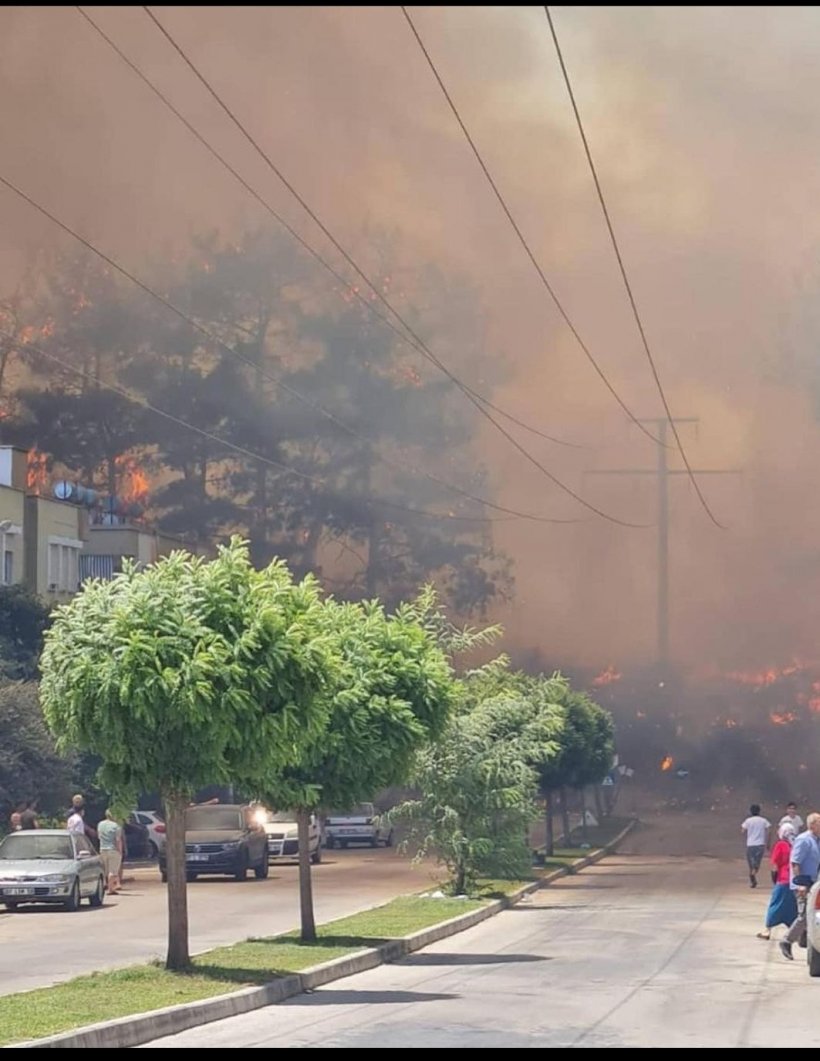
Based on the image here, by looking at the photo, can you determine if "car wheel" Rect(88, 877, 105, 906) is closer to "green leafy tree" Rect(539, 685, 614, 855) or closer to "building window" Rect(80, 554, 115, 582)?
"green leafy tree" Rect(539, 685, 614, 855)

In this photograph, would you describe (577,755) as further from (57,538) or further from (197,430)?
(197,430)

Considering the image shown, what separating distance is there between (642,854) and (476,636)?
2763 centimetres

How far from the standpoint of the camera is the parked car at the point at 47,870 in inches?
1336

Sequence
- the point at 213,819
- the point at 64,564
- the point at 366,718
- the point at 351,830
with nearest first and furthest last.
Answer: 1. the point at 366,718
2. the point at 213,819
3. the point at 351,830
4. the point at 64,564

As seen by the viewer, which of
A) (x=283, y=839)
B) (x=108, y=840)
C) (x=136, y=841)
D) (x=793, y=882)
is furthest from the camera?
(x=136, y=841)

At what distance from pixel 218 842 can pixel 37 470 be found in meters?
41.7

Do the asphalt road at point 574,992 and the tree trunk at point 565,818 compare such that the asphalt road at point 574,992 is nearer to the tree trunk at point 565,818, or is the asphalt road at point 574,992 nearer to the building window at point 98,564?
the tree trunk at point 565,818

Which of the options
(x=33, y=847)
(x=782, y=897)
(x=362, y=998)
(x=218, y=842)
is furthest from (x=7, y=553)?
(x=362, y=998)

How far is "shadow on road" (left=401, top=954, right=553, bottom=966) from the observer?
2342 cm

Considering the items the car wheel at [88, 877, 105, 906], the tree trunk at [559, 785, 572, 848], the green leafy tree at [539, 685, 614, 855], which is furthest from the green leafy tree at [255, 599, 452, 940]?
the tree trunk at [559, 785, 572, 848]

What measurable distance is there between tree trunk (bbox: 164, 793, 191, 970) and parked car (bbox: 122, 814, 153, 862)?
109 ft

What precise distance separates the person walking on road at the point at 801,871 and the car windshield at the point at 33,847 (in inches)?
567

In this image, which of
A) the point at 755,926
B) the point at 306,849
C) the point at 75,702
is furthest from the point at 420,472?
the point at 75,702

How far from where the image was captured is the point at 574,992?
62.7ft
